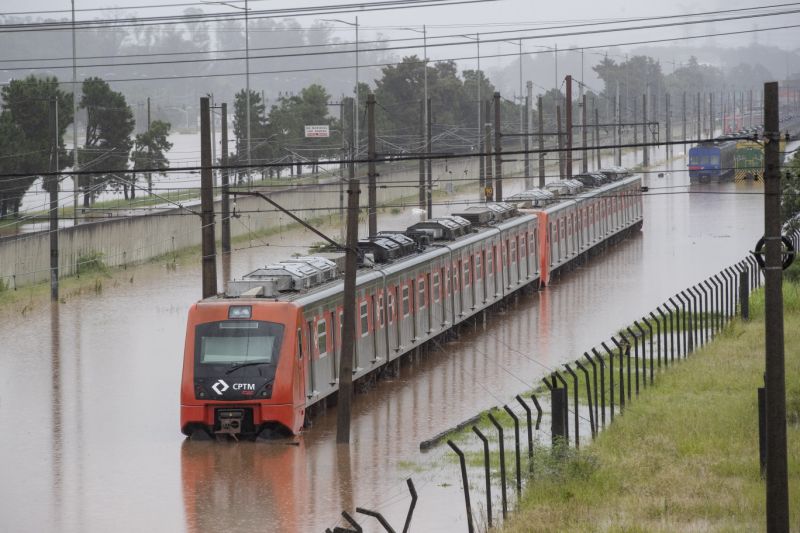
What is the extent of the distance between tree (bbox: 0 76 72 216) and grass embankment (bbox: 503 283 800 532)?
38.8 m

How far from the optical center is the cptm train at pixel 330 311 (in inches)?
943

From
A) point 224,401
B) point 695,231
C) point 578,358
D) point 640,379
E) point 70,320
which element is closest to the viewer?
point 224,401

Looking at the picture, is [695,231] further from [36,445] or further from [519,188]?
[36,445]

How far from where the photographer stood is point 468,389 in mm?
30109

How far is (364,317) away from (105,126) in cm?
4718

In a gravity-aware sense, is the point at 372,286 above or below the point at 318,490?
above

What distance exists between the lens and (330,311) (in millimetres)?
26781

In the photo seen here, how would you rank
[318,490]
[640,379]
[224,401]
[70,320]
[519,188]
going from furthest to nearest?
[519,188] < [70,320] < [640,379] < [224,401] < [318,490]

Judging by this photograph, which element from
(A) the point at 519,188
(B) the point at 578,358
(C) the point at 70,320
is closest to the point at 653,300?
(B) the point at 578,358

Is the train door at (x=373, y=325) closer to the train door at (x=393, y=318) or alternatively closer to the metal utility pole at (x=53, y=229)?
the train door at (x=393, y=318)

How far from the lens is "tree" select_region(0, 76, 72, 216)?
6091 cm

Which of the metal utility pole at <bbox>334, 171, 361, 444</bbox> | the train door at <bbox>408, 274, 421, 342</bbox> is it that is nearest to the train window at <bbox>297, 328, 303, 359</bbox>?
the metal utility pole at <bbox>334, 171, 361, 444</bbox>

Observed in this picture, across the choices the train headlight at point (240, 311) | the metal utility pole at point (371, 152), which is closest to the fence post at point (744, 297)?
the metal utility pole at point (371, 152)

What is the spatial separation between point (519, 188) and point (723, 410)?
73106 millimetres
